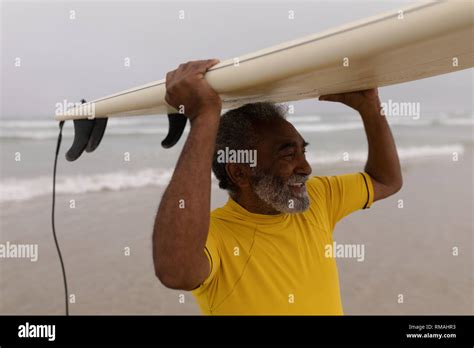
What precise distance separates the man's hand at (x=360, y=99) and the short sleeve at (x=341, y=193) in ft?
1.04

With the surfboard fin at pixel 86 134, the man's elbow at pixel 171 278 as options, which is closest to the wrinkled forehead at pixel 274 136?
the man's elbow at pixel 171 278

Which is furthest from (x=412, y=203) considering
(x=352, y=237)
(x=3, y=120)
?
(x=3, y=120)

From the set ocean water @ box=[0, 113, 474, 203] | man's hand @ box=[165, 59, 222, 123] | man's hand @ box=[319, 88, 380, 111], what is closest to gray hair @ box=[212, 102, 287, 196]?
man's hand @ box=[319, 88, 380, 111]

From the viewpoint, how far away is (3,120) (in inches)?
675

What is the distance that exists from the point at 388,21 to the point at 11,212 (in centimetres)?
632

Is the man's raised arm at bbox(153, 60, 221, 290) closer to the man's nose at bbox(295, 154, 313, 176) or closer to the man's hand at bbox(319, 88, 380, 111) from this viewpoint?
the man's nose at bbox(295, 154, 313, 176)

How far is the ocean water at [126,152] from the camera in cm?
746

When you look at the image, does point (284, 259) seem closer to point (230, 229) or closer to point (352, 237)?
point (230, 229)

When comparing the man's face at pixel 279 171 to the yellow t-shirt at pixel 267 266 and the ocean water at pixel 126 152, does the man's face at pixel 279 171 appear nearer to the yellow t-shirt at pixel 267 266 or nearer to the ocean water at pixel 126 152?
the yellow t-shirt at pixel 267 266

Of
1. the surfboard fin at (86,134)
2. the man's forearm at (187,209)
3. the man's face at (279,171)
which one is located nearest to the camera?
the man's forearm at (187,209)

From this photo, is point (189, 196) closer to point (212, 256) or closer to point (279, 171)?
point (212, 256)

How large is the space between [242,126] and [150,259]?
342 cm

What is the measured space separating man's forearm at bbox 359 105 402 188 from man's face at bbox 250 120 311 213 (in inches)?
19.1

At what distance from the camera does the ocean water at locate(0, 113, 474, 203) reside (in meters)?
7.46
